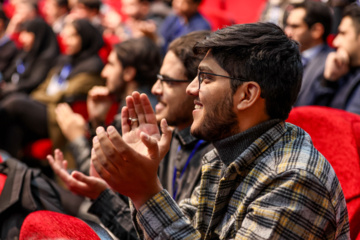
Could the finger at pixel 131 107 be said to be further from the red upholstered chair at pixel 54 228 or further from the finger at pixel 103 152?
the red upholstered chair at pixel 54 228

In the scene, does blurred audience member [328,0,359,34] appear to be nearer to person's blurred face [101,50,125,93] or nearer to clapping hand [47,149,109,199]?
person's blurred face [101,50,125,93]

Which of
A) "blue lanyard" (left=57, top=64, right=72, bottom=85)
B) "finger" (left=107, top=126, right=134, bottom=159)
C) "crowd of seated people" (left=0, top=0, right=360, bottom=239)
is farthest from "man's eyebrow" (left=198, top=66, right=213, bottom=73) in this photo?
"blue lanyard" (left=57, top=64, right=72, bottom=85)

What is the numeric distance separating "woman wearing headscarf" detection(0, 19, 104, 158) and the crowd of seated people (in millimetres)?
12

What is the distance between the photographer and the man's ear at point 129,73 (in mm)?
2490

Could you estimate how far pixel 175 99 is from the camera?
1677mm

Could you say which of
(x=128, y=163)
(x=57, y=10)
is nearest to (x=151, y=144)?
(x=128, y=163)

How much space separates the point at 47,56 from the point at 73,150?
2105 mm

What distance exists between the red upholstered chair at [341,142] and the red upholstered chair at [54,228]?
2.31ft

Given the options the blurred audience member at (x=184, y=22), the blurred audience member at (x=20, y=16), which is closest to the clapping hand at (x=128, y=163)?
the blurred audience member at (x=184, y=22)

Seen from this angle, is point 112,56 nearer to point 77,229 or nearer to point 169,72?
point 169,72

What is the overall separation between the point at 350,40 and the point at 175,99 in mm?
1338

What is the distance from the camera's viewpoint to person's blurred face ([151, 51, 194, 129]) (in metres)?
1.66

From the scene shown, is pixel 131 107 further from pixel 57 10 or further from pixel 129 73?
pixel 57 10

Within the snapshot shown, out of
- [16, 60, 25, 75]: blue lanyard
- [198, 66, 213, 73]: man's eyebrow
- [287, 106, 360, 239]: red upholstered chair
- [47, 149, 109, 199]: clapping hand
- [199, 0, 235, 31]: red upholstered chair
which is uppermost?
[198, 66, 213, 73]: man's eyebrow
